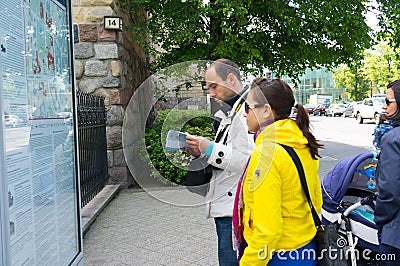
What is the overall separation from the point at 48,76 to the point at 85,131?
4.15 metres

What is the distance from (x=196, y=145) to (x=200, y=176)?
24 centimetres

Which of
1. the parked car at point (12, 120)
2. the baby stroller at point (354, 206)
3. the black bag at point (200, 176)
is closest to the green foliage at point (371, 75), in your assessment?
the baby stroller at point (354, 206)

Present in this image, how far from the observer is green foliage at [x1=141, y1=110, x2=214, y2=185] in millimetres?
2854

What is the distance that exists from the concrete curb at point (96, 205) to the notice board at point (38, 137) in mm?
2714

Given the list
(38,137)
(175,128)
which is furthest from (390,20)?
(38,137)

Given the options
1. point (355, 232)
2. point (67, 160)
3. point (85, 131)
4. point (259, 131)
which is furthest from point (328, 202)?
point (85, 131)

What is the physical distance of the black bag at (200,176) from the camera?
2.56 metres

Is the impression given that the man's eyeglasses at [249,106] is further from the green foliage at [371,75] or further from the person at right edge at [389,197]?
the green foliage at [371,75]

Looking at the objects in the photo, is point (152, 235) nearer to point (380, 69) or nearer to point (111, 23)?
point (111, 23)

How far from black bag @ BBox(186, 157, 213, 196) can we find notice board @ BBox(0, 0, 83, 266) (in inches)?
29.8

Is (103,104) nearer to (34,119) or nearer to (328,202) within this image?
(328,202)

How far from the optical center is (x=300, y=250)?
222 cm

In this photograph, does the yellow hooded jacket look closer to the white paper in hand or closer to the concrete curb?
the white paper in hand

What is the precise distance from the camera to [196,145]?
2443mm
